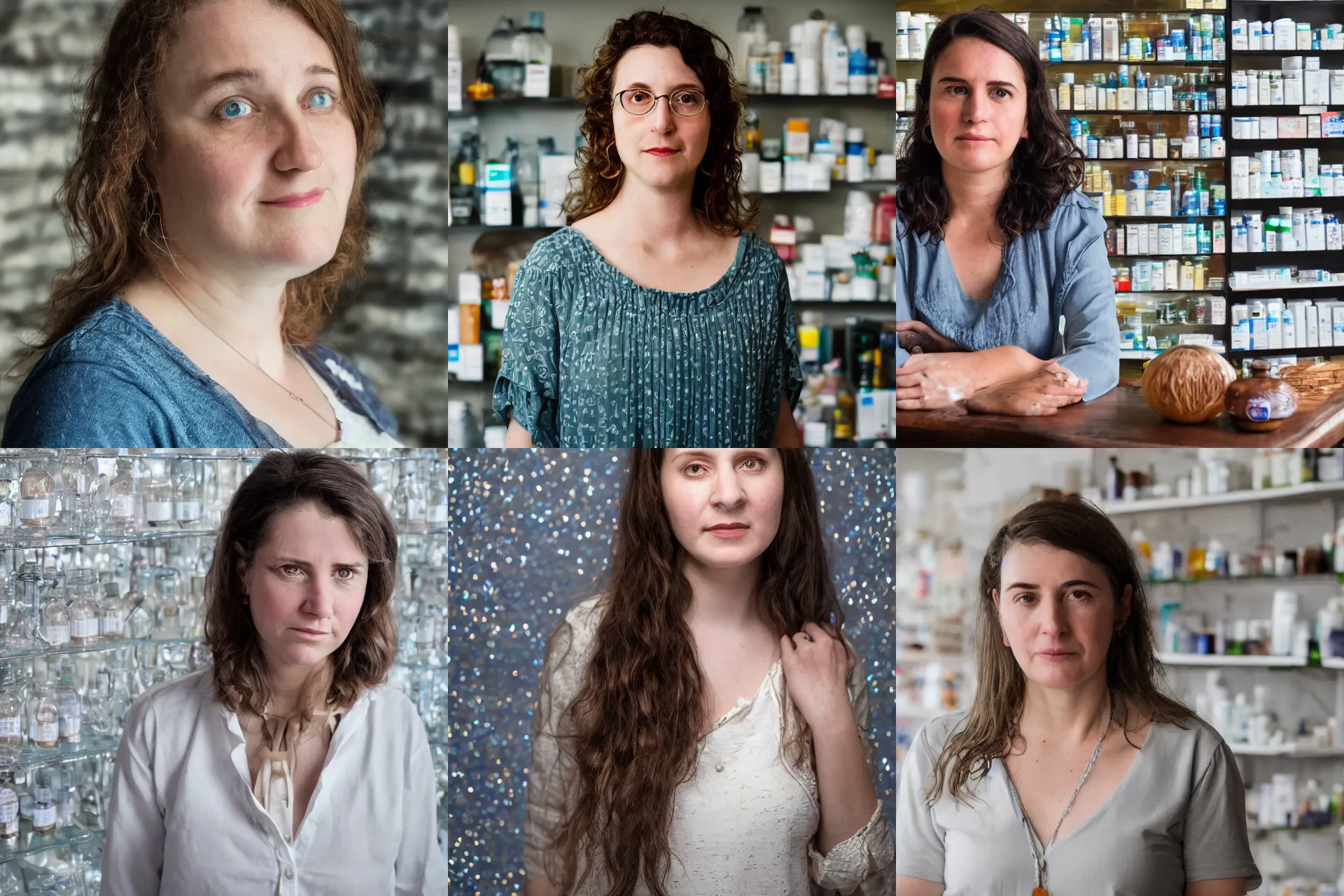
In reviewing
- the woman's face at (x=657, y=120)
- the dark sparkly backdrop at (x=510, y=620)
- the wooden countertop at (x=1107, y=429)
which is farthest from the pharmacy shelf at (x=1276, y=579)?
the woman's face at (x=657, y=120)

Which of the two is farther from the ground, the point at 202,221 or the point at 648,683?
the point at 202,221

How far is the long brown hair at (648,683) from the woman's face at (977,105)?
2.20 feet

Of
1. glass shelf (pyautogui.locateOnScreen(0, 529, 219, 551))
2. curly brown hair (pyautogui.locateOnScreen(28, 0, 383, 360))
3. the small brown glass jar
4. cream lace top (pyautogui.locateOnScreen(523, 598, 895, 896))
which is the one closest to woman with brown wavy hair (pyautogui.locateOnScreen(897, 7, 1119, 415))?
the small brown glass jar

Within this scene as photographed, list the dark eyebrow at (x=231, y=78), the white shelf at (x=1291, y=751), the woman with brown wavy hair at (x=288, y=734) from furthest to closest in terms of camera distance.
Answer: the white shelf at (x=1291, y=751), the woman with brown wavy hair at (x=288, y=734), the dark eyebrow at (x=231, y=78)

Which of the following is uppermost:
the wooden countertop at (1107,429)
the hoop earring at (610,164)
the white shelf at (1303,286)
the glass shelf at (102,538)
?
the hoop earring at (610,164)

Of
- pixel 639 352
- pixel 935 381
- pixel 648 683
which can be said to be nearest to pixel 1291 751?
pixel 935 381

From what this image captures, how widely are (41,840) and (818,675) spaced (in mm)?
1570

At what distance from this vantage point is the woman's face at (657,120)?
223 centimetres

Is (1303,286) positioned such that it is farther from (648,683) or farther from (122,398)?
(122,398)

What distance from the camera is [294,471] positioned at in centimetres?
230

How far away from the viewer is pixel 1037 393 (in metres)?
2.30

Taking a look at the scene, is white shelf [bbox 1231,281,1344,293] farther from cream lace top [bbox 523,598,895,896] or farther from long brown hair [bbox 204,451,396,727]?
long brown hair [bbox 204,451,396,727]

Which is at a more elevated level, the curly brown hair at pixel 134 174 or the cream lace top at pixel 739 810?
the curly brown hair at pixel 134 174

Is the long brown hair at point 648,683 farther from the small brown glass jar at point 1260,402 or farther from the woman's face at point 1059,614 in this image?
the small brown glass jar at point 1260,402
